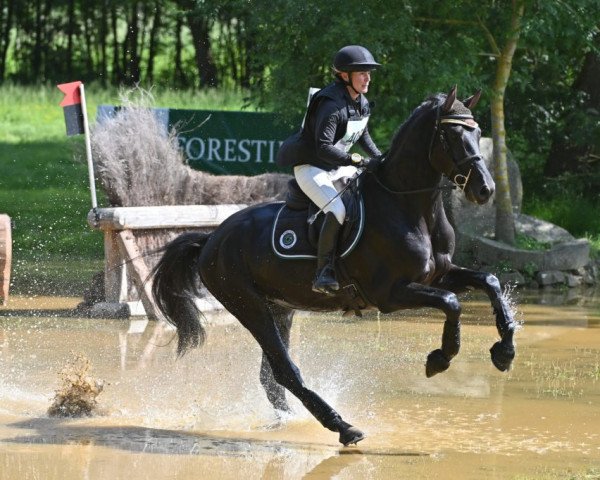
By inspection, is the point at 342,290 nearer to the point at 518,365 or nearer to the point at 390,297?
the point at 390,297

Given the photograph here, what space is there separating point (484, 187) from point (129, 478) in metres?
2.65

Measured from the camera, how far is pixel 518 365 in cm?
1052

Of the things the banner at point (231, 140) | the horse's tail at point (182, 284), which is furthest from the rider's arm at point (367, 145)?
the banner at point (231, 140)

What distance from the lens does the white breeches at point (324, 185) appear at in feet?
25.9

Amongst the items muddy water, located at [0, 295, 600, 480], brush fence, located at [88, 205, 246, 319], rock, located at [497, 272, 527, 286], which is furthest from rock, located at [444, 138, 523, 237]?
brush fence, located at [88, 205, 246, 319]

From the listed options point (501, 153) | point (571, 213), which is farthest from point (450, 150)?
point (571, 213)

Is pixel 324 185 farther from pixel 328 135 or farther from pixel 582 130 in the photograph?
pixel 582 130

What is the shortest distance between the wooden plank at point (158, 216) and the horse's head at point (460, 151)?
18.4ft

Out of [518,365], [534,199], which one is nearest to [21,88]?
[534,199]

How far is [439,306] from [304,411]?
1839mm

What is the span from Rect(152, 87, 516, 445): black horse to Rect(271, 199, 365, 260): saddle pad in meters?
0.05

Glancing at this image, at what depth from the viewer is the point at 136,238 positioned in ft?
42.3

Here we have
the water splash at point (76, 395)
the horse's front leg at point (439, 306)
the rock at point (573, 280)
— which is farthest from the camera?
the rock at point (573, 280)

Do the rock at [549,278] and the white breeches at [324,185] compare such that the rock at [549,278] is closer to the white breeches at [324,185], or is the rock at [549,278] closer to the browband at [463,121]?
the white breeches at [324,185]
